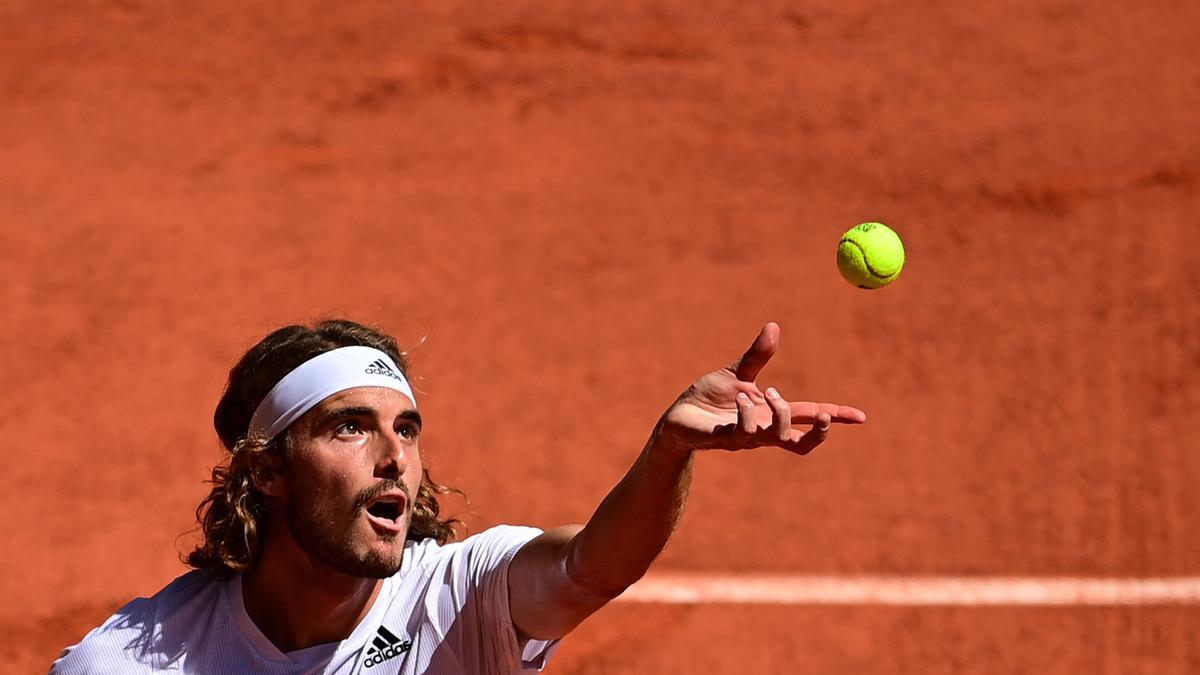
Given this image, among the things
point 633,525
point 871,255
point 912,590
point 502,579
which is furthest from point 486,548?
point 912,590

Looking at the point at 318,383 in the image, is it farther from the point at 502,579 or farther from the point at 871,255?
the point at 871,255

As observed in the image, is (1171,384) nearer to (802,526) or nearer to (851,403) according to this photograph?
(851,403)

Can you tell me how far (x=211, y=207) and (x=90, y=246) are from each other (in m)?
0.76

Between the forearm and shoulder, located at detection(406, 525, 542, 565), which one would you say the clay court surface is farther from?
the forearm

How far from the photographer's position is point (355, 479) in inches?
142

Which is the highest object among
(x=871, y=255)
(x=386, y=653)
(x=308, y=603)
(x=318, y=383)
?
(x=871, y=255)

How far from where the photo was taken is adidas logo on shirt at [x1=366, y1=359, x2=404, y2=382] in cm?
386

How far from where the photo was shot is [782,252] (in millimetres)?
9023

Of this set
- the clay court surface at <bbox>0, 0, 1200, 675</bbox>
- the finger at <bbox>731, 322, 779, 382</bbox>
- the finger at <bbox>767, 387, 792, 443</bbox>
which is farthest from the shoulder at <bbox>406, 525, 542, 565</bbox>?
the clay court surface at <bbox>0, 0, 1200, 675</bbox>

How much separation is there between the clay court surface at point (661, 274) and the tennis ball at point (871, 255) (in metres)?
2.51

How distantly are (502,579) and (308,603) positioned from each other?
1.68 feet

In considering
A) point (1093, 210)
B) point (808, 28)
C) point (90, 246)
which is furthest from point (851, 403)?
point (90, 246)

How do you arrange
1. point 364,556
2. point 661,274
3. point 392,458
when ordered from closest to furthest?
point 364,556, point 392,458, point 661,274

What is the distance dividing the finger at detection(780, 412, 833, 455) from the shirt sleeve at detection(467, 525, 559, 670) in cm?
80
